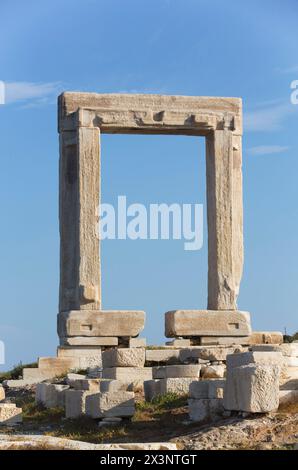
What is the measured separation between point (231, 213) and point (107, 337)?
374 centimetres

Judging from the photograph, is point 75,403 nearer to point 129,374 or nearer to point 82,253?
point 129,374

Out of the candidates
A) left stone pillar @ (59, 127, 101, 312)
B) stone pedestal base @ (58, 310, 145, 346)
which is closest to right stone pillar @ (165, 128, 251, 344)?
stone pedestal base @ (58, 310, 145, 346)

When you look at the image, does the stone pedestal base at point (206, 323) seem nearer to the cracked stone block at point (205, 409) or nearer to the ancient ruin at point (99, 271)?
the ancient ruin at point (99, 271)

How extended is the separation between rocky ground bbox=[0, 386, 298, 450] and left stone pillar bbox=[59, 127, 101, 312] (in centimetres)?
351

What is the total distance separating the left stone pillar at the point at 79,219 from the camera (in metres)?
23.6

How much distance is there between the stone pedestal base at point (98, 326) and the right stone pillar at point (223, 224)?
1.89m

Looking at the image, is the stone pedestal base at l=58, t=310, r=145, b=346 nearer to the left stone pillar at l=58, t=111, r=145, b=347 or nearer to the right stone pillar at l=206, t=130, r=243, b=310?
the left stone pillar at l=58, t=111, r=145, b=347

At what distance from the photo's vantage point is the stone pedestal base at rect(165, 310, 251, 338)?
76.8 feet

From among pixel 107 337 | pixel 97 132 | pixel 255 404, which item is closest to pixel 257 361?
pixel 255 404

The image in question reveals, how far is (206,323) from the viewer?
2352 cm

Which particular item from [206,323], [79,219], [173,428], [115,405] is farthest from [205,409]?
[79,219]

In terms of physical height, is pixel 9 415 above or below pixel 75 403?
below

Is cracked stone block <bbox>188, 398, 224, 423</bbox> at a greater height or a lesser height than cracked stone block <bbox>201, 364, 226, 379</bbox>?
lesser

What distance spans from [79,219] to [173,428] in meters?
7.82
